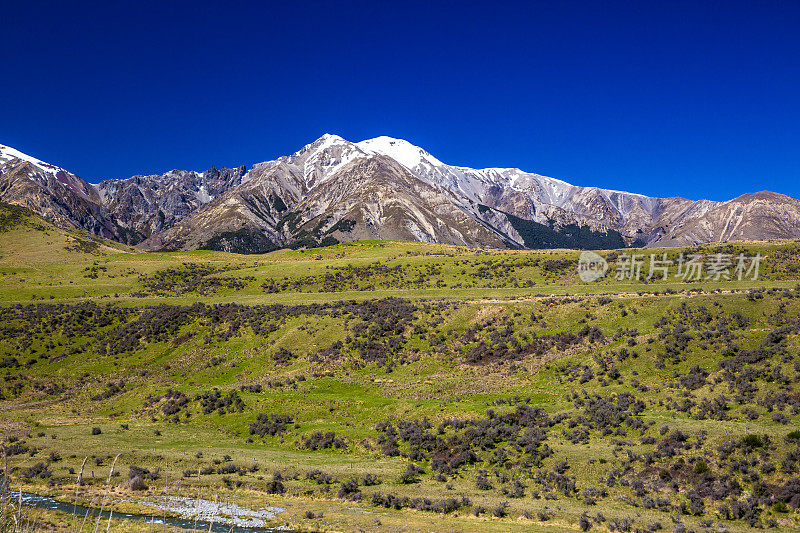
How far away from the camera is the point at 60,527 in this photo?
80.1 feet

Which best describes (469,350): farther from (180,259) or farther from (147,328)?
(180,259)

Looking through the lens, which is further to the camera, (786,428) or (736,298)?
(736,298)

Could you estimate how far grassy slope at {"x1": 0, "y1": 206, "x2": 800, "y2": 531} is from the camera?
111 feet

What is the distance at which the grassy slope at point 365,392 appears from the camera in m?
33.7

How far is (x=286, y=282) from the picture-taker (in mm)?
117500

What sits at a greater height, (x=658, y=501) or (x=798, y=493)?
(x=798, y=493)

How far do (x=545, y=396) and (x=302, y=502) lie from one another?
2938cm

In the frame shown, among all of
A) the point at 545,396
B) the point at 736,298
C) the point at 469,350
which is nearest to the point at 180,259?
the point at 469,350

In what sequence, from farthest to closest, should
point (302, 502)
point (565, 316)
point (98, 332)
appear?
point (98, 332) < point (565, 316) < point (302, 502)

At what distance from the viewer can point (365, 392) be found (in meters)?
57.4

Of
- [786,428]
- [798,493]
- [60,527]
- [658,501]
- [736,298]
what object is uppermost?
[736,298]

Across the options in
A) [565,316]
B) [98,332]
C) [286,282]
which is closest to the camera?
[565,316]

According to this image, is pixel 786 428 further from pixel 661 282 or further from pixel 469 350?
pixel 661 282

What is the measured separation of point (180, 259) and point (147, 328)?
83372 millimetres
